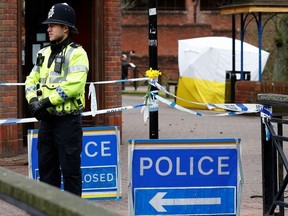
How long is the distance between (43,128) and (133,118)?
14267mm

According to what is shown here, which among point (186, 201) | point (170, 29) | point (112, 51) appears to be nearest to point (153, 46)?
point (186, 201)

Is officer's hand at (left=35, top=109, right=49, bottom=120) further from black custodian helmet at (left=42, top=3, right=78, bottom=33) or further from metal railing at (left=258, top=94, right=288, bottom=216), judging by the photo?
metal railing at (left=258, top=94, right=288, bottom=216)

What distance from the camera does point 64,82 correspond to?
7.31 metres

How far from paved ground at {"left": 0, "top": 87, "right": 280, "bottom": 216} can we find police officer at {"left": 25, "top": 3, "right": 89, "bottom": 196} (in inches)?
49.6

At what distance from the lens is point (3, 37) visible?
12758 millimetres

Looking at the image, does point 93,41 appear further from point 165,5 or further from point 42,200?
point 165,5

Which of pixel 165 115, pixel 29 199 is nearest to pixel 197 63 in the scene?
pixel 165 115

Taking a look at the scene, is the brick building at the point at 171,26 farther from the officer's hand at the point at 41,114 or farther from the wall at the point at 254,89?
the officer's hand at the point at 41,114

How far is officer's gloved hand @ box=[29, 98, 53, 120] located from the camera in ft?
23.9

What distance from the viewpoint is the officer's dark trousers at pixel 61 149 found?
7.42 m

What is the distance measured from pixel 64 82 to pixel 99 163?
1971mm

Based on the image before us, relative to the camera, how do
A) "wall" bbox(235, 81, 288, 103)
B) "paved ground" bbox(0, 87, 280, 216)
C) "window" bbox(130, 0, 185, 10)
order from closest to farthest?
"paved ground" bbox(0, 87, 280, 216)
"wall" bbox(235, 81, 288, 103)
"window" bbox(130, 0, 185, 10)

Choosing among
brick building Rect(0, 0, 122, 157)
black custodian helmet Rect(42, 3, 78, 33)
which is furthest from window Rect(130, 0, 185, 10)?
black custodian helmet Rect(42, 3, 78, 33)

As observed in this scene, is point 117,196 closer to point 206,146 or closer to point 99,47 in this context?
point 206,146
